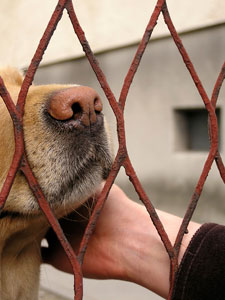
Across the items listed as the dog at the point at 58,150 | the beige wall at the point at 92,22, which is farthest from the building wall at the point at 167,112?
the dog at the point at 58,150

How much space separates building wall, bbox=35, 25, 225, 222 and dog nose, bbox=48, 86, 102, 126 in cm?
308

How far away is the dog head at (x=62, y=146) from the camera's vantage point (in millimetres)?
1297

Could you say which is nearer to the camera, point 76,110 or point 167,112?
point 76,110

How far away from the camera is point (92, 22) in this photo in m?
5.15

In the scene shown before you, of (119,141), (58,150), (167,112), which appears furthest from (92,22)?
(119,141)

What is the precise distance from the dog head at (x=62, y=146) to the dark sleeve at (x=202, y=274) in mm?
361

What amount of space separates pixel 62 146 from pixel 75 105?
14 cm

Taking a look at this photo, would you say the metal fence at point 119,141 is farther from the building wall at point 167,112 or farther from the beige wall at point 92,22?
the building wall at point 167,112

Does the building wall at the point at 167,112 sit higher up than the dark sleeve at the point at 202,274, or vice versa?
the building wall at the point at 167,112

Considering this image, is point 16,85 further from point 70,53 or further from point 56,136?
point 70,53

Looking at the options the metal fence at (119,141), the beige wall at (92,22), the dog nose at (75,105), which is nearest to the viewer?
the metal fence at (119,141)

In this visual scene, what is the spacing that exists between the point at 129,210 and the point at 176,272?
1.67 feet

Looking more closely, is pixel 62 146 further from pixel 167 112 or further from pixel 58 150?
pixel 167 112

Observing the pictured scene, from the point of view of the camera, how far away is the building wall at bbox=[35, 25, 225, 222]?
4434 mm
